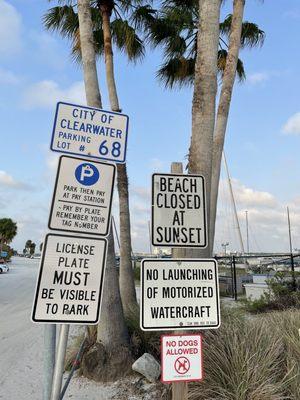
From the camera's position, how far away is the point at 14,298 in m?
18.7

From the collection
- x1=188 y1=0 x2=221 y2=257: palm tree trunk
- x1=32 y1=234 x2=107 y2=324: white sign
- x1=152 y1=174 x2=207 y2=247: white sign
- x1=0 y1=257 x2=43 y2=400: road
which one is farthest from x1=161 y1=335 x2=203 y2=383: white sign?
x1=0 y1=257 x2=43 y2=400: road

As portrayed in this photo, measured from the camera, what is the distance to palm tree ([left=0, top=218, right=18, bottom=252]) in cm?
9331

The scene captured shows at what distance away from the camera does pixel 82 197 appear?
125 inches

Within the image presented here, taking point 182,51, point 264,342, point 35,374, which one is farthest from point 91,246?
point 182,51

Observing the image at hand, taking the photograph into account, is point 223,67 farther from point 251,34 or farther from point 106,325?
point 106,325

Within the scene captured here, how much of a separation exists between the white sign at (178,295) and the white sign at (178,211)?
18cm

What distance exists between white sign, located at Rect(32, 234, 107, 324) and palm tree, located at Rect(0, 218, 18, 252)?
94798 mm

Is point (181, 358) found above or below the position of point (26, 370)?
above

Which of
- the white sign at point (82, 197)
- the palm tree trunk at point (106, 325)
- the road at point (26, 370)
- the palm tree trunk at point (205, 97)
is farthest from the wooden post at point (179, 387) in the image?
the palm tree trunk at point (106, 325)

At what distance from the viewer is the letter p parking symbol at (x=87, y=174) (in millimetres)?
A: 3189

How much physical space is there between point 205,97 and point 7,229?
94.8 metres

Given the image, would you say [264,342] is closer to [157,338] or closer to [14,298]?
[157,338]

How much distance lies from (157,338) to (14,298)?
45.4ft

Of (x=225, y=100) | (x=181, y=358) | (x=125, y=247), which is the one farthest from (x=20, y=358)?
(x=225, y=100)
